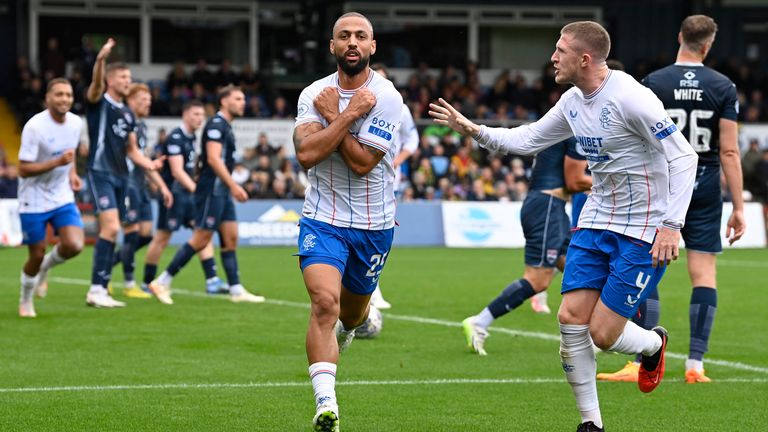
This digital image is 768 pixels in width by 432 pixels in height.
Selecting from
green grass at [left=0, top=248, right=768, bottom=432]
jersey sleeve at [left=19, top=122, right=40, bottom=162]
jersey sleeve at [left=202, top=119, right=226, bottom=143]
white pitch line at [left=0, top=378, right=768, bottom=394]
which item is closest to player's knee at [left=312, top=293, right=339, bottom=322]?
green grass at [left=0, top=248, right=768, bottom=432]

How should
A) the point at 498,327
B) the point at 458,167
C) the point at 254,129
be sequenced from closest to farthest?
the point at 498,327 → the point at 458,167 → the point at 254,129

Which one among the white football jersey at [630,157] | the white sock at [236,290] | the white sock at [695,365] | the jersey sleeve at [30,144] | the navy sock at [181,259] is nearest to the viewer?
the white football jersey at [630,157]

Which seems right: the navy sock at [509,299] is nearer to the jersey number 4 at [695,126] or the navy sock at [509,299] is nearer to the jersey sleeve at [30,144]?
the jersey number 4 at [695,126]

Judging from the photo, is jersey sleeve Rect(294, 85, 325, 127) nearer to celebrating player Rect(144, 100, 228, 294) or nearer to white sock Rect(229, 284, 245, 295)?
celebrating player Rect(144, 100, 228, 294)

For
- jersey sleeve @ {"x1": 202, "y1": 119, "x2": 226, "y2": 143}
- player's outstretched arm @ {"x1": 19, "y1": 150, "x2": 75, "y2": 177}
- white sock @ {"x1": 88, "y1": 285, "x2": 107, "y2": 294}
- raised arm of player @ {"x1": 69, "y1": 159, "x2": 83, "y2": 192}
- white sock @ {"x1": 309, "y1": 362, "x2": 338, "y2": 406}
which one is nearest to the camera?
white sock @ {"x1": 309, "y1": 362, "x2": 338, "y2": 406}

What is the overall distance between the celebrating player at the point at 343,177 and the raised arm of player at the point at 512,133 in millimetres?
306

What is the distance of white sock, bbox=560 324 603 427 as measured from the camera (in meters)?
6.57

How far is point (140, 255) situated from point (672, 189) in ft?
55.1

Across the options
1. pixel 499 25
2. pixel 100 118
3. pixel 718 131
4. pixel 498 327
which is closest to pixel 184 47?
pixel 499 25

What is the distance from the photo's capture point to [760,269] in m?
20.0

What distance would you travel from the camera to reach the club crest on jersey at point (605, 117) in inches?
260

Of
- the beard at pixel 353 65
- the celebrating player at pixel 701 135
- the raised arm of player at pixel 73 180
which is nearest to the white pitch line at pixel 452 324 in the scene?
the celebrating player at pixel 701 135

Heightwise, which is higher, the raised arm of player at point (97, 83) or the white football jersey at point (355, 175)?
the raised arm of player at point (97, 83)

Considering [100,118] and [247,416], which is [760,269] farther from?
[247,416]
